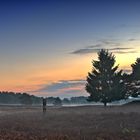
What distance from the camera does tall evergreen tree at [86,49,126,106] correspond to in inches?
2943

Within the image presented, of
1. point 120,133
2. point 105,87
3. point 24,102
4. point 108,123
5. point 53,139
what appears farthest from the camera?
point 24,102

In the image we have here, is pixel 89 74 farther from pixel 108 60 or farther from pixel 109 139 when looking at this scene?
pixel 109 139

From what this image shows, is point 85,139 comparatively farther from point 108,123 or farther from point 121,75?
point 121,75

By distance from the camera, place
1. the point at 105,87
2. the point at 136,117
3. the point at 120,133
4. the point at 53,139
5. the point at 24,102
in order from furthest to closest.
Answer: the point at 24,102 → the point at 105,87 → the point at 136,117 → the point at 120,133 → the point at 53,139

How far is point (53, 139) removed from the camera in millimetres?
19672

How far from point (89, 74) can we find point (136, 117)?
42071 millimetres

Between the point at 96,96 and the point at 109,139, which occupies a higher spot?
the point at 96,96

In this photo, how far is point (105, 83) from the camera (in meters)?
74.8

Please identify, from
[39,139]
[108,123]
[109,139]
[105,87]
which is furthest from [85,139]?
[105,87]

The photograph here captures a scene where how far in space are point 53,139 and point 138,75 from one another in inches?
2325

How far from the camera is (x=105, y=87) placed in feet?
245

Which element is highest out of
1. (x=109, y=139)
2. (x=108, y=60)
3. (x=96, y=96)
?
(x=108, y=60)

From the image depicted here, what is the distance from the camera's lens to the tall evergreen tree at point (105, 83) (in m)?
74.8

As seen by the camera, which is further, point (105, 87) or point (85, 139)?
point (105, 87)
